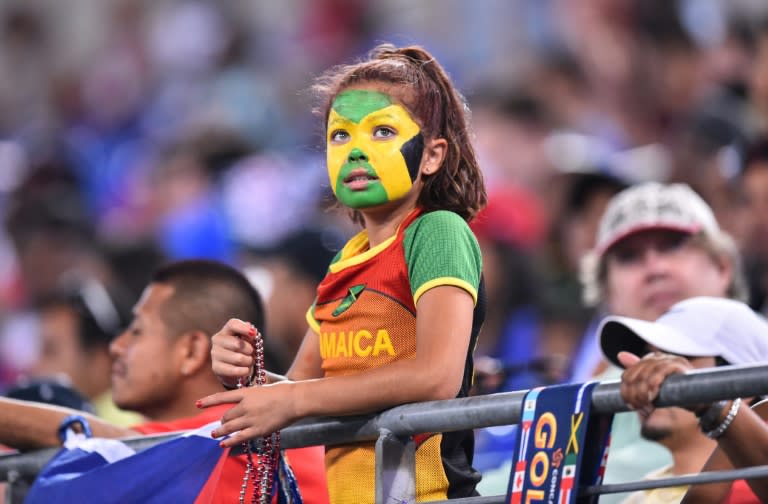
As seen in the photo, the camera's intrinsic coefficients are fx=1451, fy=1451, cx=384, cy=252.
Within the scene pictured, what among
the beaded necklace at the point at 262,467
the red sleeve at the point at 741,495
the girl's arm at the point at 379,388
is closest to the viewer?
the girl's arm at the point at 379,388

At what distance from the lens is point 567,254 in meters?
6.83

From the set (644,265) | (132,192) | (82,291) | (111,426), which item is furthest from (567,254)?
(132,192)

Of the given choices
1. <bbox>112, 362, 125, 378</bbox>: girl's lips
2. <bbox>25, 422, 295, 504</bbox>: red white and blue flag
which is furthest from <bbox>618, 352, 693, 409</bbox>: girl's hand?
<bbox>112, 362, 125, 378</bbox>: girl's lips

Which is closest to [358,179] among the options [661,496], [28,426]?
[28,426]

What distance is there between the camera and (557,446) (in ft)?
9.14

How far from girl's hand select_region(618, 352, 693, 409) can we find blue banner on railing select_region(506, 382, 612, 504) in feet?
0.33

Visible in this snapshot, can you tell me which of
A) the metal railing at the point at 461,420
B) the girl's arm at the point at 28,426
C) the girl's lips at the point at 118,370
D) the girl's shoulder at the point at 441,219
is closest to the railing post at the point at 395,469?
the metal railing at the point at 461,420

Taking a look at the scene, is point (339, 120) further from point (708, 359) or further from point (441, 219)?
point (708, 359)

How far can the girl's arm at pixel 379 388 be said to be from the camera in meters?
2.98

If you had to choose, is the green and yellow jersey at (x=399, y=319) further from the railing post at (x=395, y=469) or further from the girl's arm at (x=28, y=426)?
the girl's arm at (x=28, y=426)

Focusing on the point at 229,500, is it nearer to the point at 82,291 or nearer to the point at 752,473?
the point at 752,473

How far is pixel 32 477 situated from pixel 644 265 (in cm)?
235

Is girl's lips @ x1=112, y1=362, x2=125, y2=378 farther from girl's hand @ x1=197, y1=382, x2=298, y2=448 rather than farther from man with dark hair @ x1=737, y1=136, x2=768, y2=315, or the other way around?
man with dark hair @ x1=737, y1=136, x2=768, y2=315

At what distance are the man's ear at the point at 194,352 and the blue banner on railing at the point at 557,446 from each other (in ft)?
6.56
